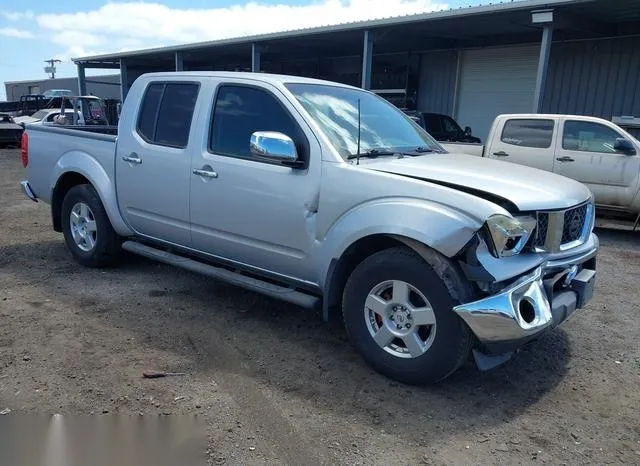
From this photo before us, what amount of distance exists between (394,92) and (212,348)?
1882cm

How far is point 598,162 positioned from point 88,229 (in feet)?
24.2

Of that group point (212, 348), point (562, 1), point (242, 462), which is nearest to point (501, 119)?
point (562, 1)

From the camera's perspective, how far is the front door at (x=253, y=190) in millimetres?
3850

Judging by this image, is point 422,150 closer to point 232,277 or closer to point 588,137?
point 232,277

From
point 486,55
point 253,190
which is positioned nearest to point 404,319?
point 253,190

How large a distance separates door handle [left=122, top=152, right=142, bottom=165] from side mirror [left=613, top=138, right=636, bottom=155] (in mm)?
7028

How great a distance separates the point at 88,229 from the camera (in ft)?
18.5

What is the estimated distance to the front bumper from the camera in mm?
3006

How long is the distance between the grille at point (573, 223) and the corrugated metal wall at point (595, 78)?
1325 centimetres

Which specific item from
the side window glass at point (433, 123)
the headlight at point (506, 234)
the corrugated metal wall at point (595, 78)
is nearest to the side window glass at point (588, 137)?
the side window glass at point (433, 123)

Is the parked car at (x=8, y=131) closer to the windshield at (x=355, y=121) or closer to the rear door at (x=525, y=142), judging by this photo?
the rear door at (x=525, y=142)

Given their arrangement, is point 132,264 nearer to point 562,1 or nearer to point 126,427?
point 126,427

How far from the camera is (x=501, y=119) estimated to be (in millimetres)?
9594

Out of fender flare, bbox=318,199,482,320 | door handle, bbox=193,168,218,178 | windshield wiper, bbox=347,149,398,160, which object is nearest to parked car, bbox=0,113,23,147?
door handle, bbox=193,168,218,178
